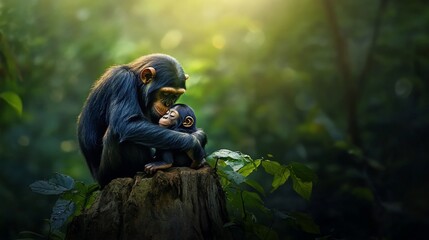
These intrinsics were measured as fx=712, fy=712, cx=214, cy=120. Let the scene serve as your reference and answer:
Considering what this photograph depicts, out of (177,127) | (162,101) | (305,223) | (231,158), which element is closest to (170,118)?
(177,127)

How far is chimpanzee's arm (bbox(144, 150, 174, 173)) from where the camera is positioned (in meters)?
4.38

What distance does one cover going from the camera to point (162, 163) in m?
4.43

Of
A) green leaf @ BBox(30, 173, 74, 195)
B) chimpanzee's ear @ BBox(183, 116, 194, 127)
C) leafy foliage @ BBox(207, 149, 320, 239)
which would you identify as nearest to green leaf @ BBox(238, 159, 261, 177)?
leafy foliage @ BBox(207, 149, 320, 239)

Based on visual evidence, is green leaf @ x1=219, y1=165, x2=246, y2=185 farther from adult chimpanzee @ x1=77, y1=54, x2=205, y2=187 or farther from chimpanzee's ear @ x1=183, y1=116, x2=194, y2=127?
chimpanzee's ear @ x1=183, y1=116, x2=194, y2=127

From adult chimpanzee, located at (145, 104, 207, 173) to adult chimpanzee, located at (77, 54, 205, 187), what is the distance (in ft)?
0.19

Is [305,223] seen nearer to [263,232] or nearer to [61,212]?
[263,232]

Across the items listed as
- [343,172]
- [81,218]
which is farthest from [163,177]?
[343,172]

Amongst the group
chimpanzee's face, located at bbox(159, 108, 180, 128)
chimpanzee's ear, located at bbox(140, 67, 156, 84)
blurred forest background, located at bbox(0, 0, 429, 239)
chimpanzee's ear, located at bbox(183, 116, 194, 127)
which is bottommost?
blurred forest background, located at bbox(0, 0, 429, 239)

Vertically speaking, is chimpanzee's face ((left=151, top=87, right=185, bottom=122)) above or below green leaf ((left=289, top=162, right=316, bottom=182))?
above

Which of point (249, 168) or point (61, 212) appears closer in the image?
point (61, 212)

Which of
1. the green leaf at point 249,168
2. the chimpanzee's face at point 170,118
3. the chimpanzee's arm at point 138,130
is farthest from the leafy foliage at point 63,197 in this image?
the green leaf at point 249,168

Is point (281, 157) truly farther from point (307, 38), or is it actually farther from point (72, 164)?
point (72, 164)

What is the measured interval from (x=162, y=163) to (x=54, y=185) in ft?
2.49

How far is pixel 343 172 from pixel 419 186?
55.5 inches
